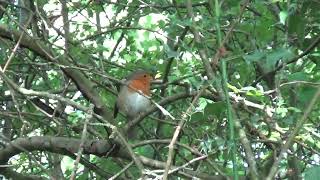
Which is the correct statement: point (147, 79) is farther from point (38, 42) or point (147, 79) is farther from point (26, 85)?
point (38, 42)

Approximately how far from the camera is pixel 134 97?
4.20 metres

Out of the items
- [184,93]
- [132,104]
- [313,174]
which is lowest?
[313,174]

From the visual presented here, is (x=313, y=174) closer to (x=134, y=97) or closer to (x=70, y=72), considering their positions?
(x=70, y=72)

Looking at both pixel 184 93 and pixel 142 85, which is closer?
pixel 184 93

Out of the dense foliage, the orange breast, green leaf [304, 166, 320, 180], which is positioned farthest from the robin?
green leaf [304, 166, 320, 180]

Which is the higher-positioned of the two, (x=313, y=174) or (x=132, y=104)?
(x=132, y=104)

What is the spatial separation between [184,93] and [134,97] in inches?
65.3

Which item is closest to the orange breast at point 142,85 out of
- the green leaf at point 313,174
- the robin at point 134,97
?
the robin at point 134,97

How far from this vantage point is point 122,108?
3885mm

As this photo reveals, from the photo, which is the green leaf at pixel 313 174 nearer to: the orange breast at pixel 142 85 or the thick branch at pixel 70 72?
the thick branch at pixel 70 72

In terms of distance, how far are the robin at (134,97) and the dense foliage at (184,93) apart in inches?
4.6

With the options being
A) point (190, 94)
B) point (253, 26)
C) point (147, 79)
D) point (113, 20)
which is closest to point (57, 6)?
point (113, 20)

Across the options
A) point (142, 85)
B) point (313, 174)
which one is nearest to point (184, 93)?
point (313, 174)

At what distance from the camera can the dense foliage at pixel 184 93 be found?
1853mm
